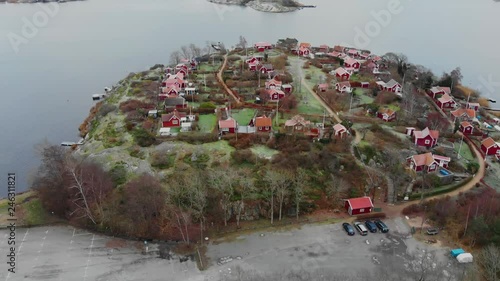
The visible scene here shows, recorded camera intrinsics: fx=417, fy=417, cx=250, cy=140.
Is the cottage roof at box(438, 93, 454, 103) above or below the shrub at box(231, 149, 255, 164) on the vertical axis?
above

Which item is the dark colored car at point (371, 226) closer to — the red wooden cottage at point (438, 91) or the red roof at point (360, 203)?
the red roof at point (360, 203)

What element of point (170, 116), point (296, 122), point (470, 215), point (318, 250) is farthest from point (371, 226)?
point (170, 116)

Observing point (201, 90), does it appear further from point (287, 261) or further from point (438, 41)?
point (438, 41)

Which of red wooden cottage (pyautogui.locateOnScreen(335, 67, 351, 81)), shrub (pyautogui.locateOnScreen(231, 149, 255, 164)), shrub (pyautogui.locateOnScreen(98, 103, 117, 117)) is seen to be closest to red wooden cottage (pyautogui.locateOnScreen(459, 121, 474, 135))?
red wooden cottage (pyautogui.locateOnScreen(335, 67, 351, 81))

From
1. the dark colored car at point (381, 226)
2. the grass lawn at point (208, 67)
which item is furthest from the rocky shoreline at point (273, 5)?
→ the dark colored car at point (381, 226)

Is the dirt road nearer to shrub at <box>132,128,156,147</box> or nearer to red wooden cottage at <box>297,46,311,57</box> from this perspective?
shrub at <box>132,128,156,147</box>

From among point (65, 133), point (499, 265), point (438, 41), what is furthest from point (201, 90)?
point (438, 41)
